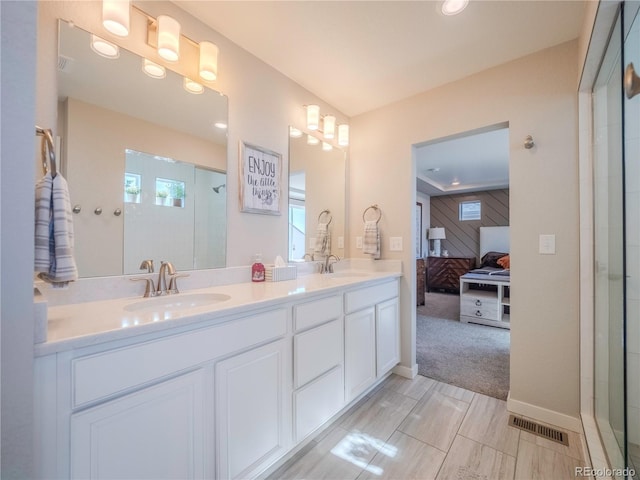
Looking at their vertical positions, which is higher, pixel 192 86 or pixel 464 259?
pixel 192 86

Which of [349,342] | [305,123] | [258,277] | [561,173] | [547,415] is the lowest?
[547,415]

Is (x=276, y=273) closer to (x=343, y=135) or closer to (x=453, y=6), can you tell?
(x=343, y=135)

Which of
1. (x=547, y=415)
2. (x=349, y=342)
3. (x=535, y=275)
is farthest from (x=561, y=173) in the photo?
(x=349, y=342)

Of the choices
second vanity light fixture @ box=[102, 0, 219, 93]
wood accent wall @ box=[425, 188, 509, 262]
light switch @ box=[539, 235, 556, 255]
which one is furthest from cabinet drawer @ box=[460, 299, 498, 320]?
second vanity light fixture @ box=[102, 0, 219, 93]

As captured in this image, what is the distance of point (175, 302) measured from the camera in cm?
133

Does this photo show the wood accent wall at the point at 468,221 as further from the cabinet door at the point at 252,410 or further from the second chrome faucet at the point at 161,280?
the second chrome faucet at the point at 161,280

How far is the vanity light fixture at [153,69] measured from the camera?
53.7 inches

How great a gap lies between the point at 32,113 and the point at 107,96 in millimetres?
740

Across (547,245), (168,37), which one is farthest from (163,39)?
(547,245)

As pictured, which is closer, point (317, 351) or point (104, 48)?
point (104, 48)

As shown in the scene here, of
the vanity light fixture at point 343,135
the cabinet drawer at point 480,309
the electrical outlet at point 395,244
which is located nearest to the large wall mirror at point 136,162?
the vanity light fixture at point 343,135

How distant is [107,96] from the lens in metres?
1.26

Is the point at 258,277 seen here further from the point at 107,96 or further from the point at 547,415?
the point at 547,415

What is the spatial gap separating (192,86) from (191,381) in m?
1.52
